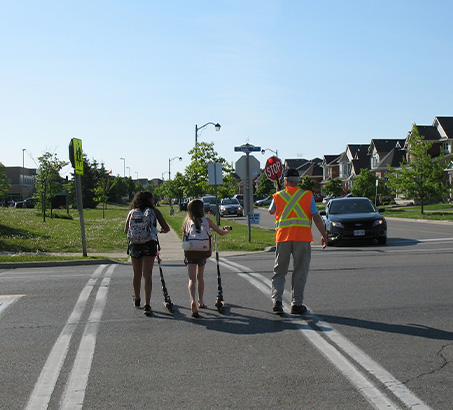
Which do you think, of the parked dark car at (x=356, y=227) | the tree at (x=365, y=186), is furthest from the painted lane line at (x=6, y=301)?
the tree at (x=365, y=186)

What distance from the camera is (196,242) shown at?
7.55 meters

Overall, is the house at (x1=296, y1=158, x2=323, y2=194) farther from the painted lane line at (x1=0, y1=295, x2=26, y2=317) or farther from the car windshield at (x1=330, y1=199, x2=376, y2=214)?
the painted lane line at (x1=0, y1=295, x2=26, y2=317)

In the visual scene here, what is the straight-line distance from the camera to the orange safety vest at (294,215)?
749cm

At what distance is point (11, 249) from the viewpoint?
57.9 ft

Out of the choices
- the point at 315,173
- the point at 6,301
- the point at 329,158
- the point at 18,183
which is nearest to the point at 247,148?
the point at 6,301

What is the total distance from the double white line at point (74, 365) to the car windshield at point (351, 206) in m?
12.7

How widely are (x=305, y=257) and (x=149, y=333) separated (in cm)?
220

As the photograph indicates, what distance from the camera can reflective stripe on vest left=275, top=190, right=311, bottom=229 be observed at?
24.6ft

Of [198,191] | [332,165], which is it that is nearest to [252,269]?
[198,191]

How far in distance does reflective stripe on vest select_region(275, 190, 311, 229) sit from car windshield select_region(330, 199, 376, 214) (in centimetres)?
1256

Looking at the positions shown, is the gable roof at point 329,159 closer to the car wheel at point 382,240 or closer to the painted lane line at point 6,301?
the car wheel at point 382,240

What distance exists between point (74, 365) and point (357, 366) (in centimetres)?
261

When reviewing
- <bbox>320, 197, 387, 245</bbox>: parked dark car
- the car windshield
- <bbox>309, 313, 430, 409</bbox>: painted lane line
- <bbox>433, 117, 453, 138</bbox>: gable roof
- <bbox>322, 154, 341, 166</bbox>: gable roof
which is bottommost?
<bbox>309, 313, 430, 409</bbox>: painted lane line

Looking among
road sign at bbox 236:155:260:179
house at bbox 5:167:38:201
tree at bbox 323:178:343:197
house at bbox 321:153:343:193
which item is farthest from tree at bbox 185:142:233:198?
house at bbox 5:167:38:201
